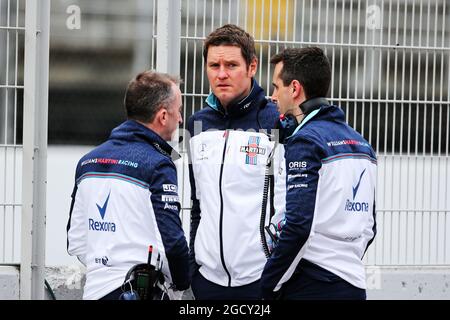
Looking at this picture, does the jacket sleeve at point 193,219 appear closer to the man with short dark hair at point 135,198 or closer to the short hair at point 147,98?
the man with short dark hair at point 135,198

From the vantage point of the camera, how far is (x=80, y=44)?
8523 millimetres

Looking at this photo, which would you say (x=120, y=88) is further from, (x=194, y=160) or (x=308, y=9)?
(x=194, y=160)

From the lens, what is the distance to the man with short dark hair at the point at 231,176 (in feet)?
16.8

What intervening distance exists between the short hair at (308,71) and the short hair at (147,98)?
56cm

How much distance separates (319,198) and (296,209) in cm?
14

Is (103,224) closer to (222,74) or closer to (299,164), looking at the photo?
(299,164)

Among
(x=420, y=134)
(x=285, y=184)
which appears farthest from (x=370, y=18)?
(x=285, y=184)

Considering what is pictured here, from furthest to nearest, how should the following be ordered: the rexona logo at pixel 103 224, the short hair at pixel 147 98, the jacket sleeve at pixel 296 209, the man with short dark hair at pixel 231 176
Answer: the man with short dark hair at pixel 231 176
the short hair at pixel 147 98
the rexona logo at pixel 103 224
the jacket sleeve at pixel 296 209

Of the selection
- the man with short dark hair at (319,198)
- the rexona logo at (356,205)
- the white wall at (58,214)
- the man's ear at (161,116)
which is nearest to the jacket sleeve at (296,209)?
the man with short dark hair at (319,198)

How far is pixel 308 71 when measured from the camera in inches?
194

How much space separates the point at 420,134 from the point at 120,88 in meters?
2.69

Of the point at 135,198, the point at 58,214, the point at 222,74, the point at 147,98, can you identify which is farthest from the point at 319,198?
the point at 58,214

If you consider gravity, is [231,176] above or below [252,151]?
below

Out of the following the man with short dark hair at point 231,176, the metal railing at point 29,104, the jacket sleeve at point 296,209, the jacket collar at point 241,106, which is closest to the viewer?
the jacket sleeve at point 296,209
